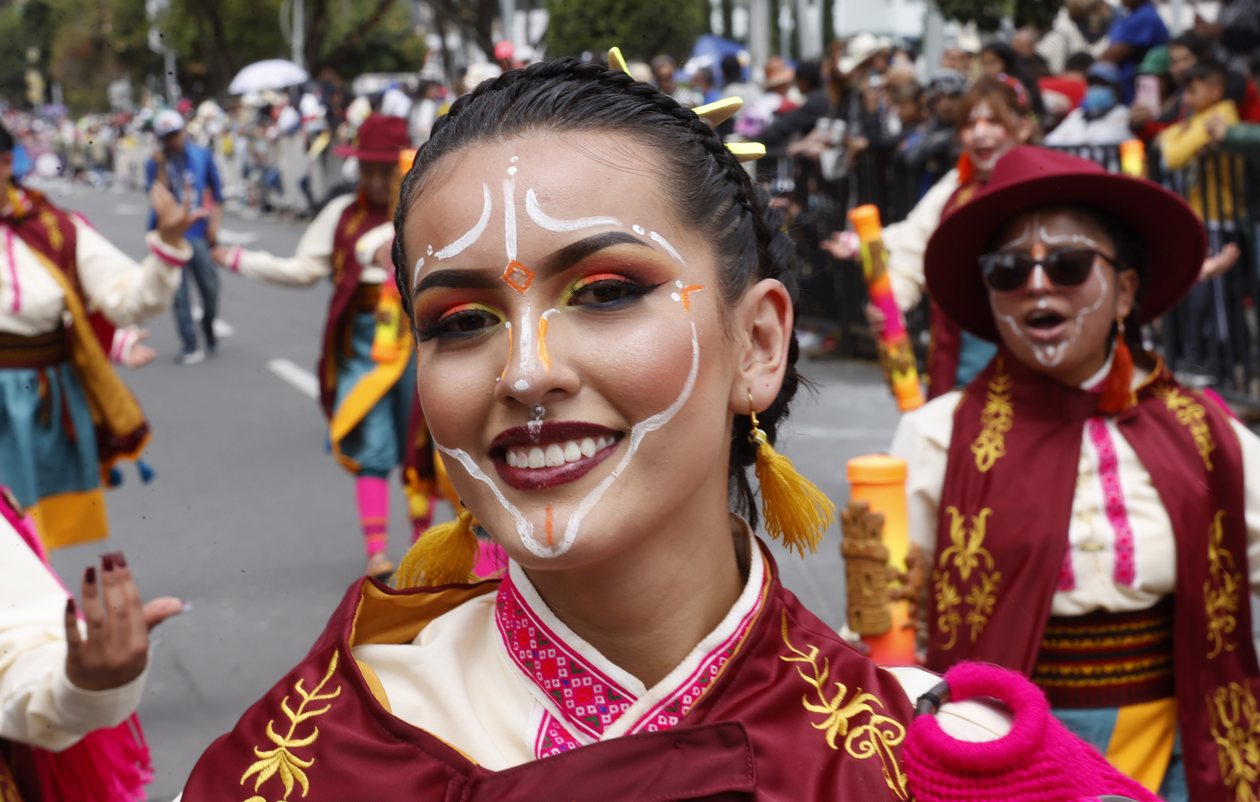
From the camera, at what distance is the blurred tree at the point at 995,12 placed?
39.2 ft

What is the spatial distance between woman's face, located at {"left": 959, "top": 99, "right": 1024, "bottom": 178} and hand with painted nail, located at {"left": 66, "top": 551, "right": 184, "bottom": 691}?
4428 millimetres

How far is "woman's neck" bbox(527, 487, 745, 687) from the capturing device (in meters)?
1.86

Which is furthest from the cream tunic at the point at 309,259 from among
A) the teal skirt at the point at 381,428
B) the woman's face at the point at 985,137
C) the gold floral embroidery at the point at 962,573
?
the gold floral embroidery at the point at 962,573

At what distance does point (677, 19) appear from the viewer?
601 inches

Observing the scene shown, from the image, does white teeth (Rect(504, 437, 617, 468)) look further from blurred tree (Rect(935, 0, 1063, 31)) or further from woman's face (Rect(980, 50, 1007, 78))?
blurred tree (Rect(935, 0, 1063, 31))

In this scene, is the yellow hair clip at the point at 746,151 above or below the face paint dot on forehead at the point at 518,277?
above

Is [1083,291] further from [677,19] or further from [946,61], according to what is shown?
[677,19]

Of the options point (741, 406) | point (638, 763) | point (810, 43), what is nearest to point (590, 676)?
point (638, 763)

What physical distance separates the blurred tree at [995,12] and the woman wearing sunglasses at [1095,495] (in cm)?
878

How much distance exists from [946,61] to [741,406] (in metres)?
11.2

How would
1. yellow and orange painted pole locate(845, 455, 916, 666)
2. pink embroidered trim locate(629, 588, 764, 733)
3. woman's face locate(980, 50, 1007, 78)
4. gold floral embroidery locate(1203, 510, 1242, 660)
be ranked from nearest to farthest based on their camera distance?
pink embroidered trim locate(629, 588, 764, 733) → yellow and orange painted pole locate(845, 455, 916, 666) → gold floral embroidery locate(1203, 510, 1242, 660) → woman's face locate(980, 50, 1007, 78)

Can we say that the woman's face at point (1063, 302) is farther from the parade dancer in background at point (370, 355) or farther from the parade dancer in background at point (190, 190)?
the parade dancer in background at point (190, 190)

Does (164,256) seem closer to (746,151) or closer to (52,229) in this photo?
(52,229)

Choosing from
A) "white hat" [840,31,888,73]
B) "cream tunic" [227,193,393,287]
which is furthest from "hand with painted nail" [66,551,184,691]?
"white hat" [840,31,888,73]
